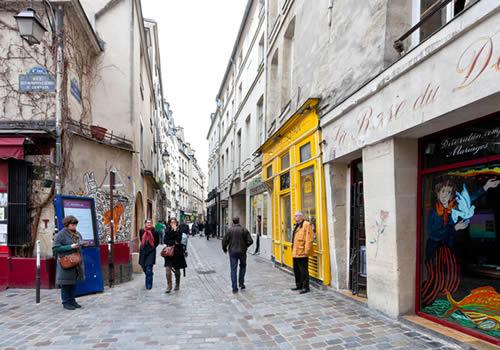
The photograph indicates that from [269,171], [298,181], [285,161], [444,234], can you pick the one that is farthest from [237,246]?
[269,171]

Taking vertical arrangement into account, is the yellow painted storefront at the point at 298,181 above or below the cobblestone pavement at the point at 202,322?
above

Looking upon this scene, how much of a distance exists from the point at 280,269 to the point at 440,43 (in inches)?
329

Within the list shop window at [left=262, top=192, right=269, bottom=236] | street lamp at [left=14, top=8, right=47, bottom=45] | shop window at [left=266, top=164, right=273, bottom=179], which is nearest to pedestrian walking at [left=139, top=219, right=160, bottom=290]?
street lamp at [left=14, top=8, right=47, bottom=45]

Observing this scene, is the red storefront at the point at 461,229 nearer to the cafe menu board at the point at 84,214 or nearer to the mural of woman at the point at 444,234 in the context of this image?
the mural of woman at the point at 444,234

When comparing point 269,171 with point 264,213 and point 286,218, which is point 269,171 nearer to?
point 286,218

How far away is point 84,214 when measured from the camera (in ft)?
27.7

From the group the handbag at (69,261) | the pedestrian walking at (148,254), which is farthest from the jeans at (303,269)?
the handbag at (69,261)

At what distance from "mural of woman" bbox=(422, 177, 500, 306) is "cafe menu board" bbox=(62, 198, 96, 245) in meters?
6.38

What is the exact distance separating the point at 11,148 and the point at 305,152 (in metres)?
6.30

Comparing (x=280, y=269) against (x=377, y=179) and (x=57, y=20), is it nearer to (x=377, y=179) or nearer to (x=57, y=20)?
(x=377, y=179)

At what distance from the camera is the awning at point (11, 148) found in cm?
828

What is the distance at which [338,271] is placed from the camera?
7.77 m

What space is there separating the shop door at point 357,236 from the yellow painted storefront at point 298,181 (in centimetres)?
66

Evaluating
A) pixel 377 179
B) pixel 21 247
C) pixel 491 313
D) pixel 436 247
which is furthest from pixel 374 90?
pixel 21 247
